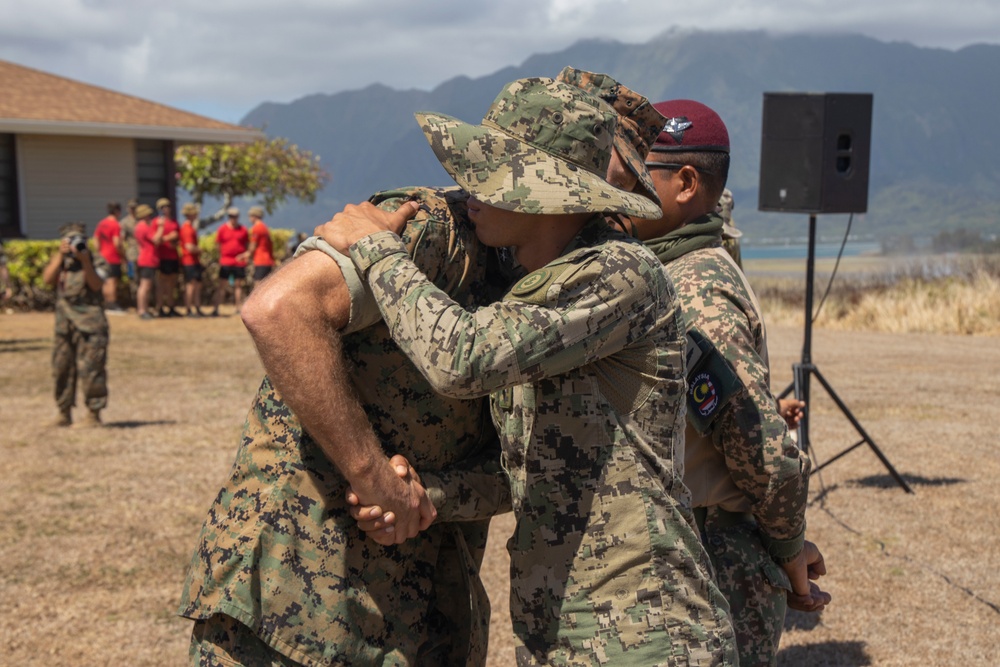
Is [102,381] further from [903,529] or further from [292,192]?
[292,192]

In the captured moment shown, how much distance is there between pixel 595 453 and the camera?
A: 204 centimetres

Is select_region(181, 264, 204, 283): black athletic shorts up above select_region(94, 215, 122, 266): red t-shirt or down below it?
below

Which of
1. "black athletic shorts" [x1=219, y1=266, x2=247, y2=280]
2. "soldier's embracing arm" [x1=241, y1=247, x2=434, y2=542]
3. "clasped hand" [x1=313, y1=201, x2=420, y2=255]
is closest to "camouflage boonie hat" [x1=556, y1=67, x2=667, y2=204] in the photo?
"clasped hand" [x1=313, y1=201, x2=420, y2=255]

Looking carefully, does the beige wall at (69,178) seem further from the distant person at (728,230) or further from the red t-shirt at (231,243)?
the distant person at (728,230)

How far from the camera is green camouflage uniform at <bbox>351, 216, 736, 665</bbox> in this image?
1.94 meters

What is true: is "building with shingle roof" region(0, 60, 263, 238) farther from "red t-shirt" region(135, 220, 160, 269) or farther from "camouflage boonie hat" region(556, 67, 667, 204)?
"camouflage boonie hat" region(556, 67, 667, 204)

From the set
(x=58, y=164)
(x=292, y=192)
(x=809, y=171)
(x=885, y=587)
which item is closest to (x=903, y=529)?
(x=885, y=587)

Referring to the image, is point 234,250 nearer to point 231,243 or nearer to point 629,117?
point 231,243

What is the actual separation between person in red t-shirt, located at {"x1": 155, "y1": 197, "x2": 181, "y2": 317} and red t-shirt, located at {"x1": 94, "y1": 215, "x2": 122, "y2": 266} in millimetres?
705

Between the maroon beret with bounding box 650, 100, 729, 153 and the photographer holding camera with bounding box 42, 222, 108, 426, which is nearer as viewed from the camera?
the maroon beret with bounding box 650, 100, 729, 153

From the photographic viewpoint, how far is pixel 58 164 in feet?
73.0

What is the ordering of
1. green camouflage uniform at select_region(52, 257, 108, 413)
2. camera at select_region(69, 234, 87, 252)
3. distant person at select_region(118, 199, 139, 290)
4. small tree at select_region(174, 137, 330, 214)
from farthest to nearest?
1. small tree at select_region(174, 137, 330, 214)
2. distant person at select_region(118, 199, 139, 290)
3. green camouflage uniform at select_region(52, 257, 108, 413)
4. camera at select_region(69, 234, 87, 252)

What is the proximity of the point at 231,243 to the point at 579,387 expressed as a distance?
17.1 meters

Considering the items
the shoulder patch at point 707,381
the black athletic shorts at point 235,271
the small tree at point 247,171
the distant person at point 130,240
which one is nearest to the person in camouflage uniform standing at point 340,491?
the shoulder patch at point 707,381
